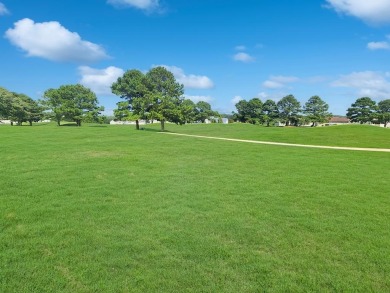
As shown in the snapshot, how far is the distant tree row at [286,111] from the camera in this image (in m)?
85.9

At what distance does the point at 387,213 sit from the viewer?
23.6ft

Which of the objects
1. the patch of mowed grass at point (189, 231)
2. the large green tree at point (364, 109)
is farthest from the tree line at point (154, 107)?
the patch of mowed grass at point (189, 231)

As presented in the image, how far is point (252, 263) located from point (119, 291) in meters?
2.13

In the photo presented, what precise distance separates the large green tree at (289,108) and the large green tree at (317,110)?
334 cm

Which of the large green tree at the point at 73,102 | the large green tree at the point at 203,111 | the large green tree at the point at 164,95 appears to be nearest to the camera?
the large green tree at the point at 164,95

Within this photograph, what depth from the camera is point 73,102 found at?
60.0 meters

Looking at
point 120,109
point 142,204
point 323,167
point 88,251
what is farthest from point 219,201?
point 120,109

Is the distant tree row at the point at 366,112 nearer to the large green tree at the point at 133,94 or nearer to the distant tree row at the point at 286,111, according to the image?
the distant tree row at the point at 286,111

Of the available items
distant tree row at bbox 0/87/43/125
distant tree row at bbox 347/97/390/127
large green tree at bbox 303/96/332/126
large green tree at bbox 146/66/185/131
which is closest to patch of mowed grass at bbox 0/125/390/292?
large green tree at bbox 146/66/185/131

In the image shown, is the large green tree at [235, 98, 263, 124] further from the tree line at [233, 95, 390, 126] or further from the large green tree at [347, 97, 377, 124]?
the large green tree at [347, 97, 377, 124]

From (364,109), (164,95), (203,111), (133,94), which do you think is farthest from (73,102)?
(364,109)

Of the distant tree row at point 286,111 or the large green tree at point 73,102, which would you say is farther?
the distant tree row at point 286,111

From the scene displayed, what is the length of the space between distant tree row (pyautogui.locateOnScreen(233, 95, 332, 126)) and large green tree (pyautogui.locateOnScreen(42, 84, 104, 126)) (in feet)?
156

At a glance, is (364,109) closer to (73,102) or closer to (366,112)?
(366,112)
